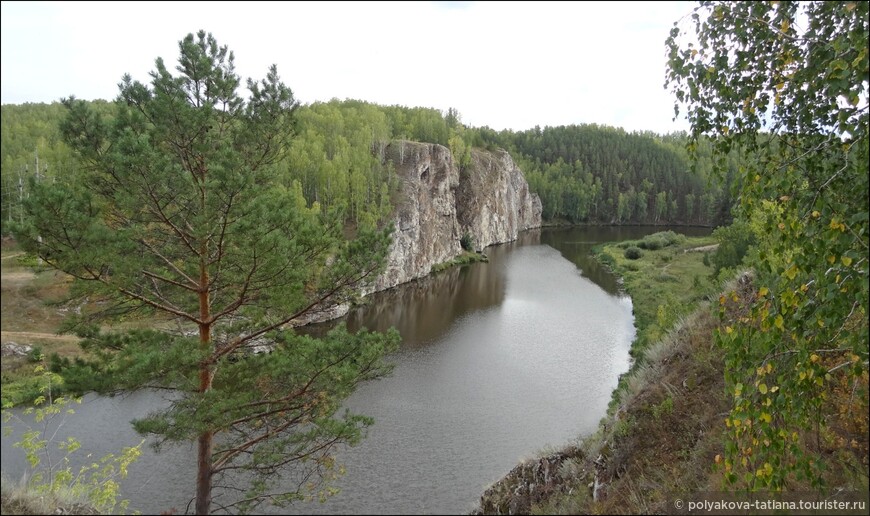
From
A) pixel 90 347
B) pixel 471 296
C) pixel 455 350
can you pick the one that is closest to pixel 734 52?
pixel 90 347

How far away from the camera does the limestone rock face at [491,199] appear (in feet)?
241

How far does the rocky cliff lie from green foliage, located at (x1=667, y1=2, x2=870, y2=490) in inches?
1511

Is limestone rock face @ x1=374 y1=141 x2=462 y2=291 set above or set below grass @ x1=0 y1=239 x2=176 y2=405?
above

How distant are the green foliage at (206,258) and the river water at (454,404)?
3.13m

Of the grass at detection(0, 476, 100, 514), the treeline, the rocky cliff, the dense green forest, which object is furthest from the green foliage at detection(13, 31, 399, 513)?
the treeline

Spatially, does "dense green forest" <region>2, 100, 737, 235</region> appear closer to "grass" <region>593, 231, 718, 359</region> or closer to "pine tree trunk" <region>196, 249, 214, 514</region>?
Answer: "pine tree trunk" <region>196, 249, 214, 514</region>

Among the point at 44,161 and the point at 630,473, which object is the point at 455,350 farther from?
the point at 44,161

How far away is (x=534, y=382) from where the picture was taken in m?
23.4

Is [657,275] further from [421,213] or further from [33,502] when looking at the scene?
[33,502]

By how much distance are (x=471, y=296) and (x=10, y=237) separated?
37.4 m

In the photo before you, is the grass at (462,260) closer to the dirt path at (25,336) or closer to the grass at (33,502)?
the dirt path at (25,336)

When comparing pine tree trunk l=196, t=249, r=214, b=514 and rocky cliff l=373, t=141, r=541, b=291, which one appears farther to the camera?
rocky cliff l=373, t=141, r=541, b=291

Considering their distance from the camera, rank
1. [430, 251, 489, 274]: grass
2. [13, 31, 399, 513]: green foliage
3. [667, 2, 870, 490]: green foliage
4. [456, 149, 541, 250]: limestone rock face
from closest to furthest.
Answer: [667, 2, 870, 490]: green foliage < [13, 31, 399, 513]: green foliage < [430, 251, 489, 274]: grass < [456, 149, 541, 250]: limestone rock face

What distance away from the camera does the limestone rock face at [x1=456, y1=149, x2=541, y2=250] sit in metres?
73.5
